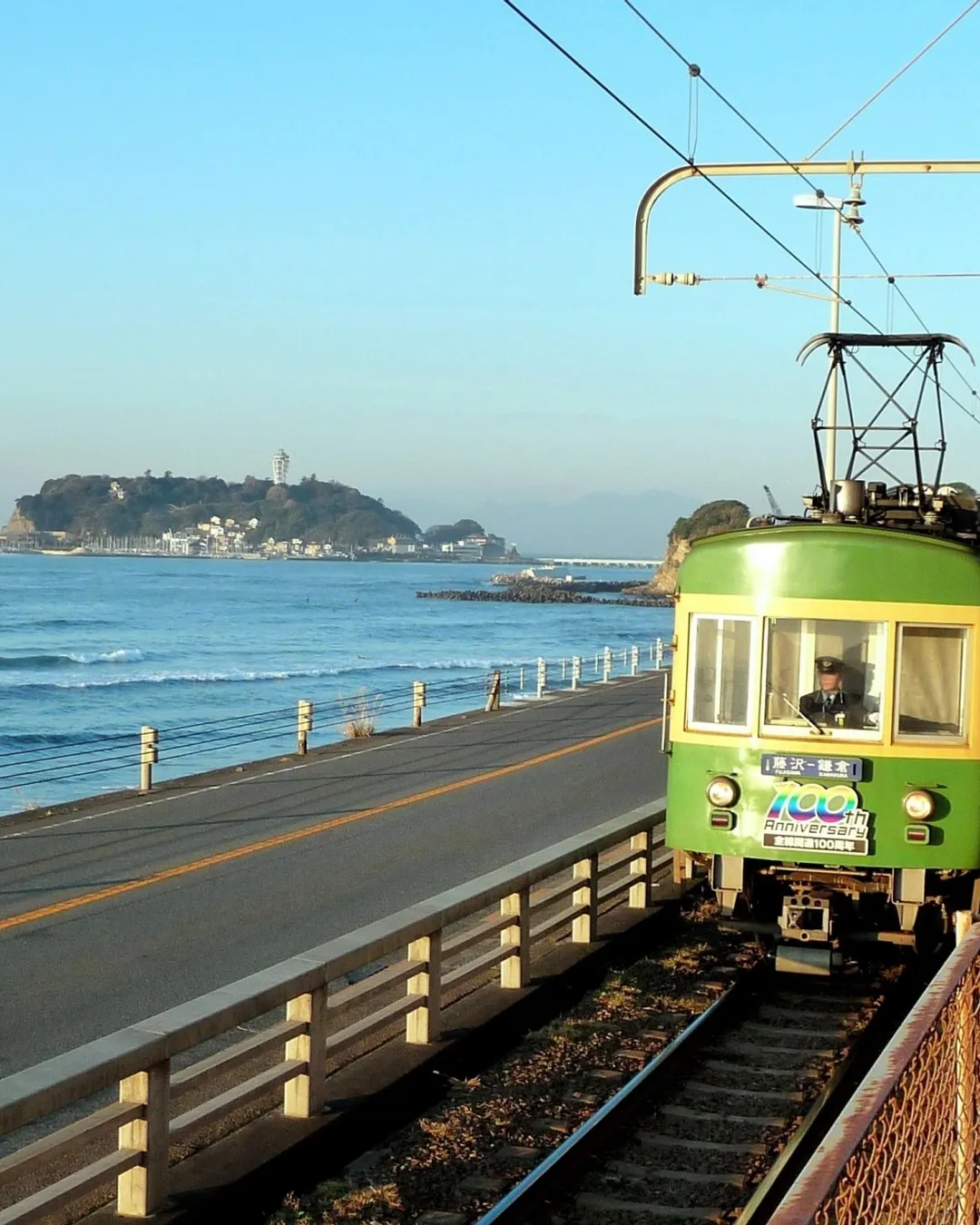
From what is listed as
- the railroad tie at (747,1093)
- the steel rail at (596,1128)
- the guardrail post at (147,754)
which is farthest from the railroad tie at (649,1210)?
the guardrail post at (147,754)

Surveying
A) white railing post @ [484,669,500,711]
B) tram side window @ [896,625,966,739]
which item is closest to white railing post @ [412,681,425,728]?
white railing post @ [484,669,500,711]

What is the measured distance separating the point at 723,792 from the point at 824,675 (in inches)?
41.2

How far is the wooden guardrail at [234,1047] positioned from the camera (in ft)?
19.1

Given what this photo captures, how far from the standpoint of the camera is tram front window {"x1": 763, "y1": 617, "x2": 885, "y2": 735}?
10.9 metres

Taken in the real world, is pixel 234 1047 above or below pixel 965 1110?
below

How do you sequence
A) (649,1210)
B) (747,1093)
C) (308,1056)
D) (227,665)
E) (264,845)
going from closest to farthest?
(649,1210) < (308,1056) < (747,1093) < (264,845) < (227,665)

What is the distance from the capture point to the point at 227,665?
256 feet

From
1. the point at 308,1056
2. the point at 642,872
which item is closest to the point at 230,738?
the point at 642,872

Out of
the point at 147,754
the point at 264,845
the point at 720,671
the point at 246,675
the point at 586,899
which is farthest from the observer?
the point at 246,675

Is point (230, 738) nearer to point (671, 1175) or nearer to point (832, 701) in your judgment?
point (832, 701)

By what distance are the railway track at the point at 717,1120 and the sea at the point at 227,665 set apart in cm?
1503

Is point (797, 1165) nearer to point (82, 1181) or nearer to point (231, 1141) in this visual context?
point (231, 1141)

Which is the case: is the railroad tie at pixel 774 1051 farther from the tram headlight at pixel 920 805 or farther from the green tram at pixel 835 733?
the tram headlight at pixel 920 805

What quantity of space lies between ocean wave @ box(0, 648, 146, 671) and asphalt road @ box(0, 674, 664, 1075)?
158 feet
